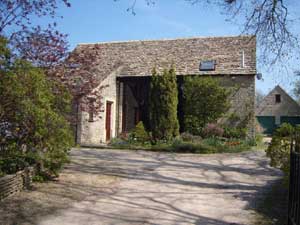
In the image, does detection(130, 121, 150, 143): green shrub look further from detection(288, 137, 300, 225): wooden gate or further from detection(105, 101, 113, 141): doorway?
detection(288, 137, 300, 225): wooden gate

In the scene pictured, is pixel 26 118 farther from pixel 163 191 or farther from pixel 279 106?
pixel 279 106

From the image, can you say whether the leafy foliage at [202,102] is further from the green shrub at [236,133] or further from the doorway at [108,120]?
the doorway at [108,120]

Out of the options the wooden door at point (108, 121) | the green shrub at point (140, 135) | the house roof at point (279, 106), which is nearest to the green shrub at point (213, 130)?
the green shrub at point (140, 135)

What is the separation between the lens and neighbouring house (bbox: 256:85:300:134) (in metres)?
40.3

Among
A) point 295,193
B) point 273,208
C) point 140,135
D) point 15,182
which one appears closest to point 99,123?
point 140,135

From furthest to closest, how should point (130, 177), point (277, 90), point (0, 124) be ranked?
1. point (277, 90)
2. point (130, 177)
3. point (0, 124)

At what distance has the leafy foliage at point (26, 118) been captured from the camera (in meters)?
7.32

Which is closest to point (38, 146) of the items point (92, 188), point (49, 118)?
point (49, 118)

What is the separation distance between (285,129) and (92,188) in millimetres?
4754

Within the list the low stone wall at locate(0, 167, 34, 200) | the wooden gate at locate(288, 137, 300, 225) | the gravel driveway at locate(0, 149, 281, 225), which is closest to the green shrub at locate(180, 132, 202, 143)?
the gravel driveway at locate(0, 149, 281, 225)

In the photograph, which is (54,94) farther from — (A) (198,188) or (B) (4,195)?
(A) (198,188)

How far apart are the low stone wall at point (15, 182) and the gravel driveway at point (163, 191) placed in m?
0.76

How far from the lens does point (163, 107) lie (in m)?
18.9

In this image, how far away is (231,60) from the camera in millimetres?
21188
